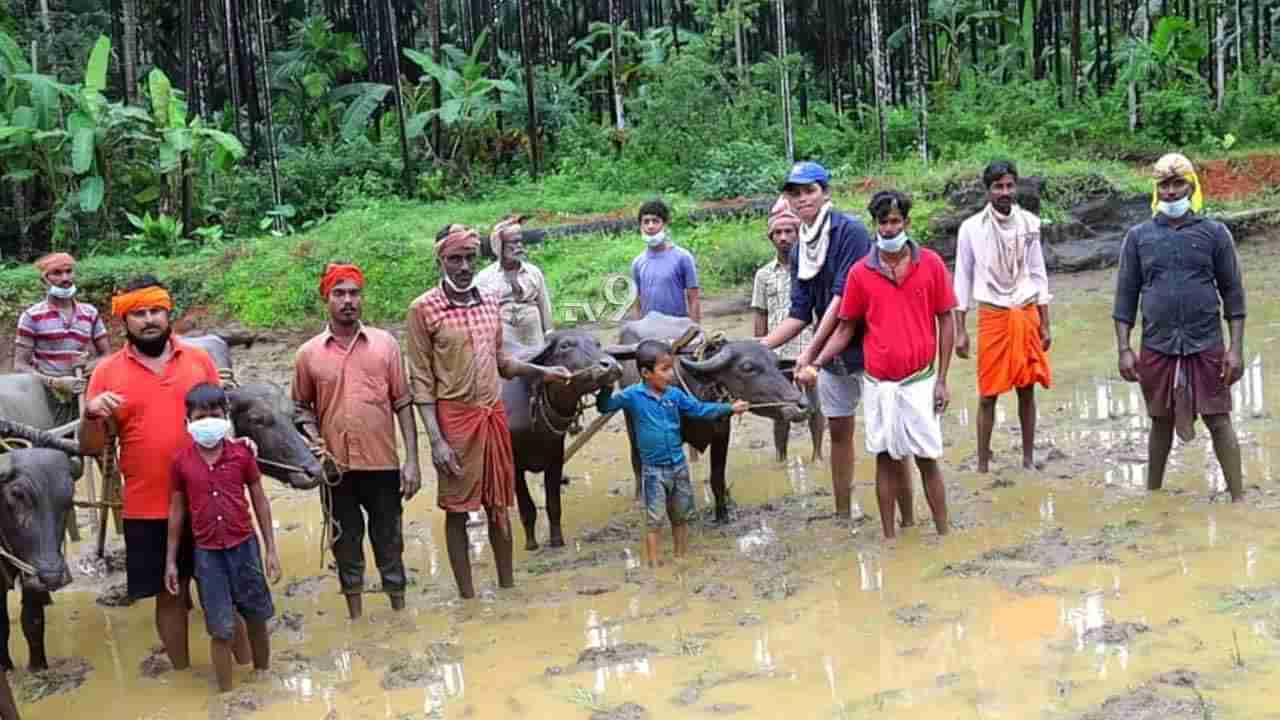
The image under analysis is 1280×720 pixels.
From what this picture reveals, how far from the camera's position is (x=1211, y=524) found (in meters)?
6.56

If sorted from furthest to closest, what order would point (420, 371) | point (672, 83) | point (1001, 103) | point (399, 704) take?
point (1001, 103) < point (672, 83) < point (420, 371) < point (399, 704)

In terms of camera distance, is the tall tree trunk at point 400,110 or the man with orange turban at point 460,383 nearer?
the man with orange turban at point 460,383

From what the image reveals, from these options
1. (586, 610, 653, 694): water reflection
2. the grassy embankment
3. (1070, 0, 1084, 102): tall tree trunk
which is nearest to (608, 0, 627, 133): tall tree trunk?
the grassy embankment

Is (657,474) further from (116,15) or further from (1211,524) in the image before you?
(116,15)

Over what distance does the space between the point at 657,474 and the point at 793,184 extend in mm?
1610

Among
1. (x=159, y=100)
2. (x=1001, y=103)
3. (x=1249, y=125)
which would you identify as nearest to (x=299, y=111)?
(x=159, y=100)

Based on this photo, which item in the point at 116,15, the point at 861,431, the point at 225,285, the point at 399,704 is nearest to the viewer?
the point at 399,704

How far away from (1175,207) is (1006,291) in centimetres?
121

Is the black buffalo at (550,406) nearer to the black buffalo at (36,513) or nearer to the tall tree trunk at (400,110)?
the black buffalo at (36,513)

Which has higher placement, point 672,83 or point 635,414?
point 672,83

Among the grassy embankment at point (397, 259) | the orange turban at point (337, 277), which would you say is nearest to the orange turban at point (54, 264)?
the orange turban at point (337, 277)

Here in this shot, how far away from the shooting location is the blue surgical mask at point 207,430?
5.32 metres

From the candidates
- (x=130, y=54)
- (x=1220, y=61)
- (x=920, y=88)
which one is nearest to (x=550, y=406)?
(x=920, y=88)

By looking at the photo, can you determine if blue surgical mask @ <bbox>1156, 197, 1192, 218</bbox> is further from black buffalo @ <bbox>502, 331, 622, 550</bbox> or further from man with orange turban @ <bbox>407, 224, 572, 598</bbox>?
man with orange turban @ <bbox>407, 224, 572, 598</bbox>
